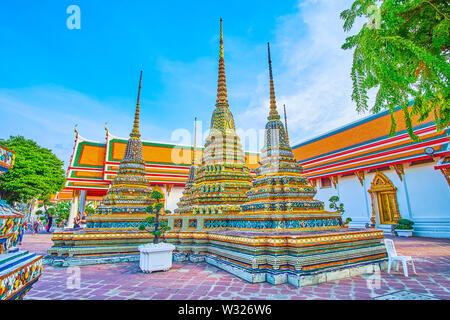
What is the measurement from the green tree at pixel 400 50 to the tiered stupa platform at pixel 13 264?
12.2 ft

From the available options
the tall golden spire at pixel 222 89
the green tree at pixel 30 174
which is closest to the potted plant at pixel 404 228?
the tall golden spire at pixel 222 89

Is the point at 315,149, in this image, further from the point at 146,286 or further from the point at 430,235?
the point at 146,286

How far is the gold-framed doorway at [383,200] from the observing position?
14.8 m

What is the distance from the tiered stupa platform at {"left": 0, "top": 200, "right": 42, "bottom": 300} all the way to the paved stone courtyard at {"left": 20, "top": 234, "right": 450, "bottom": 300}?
230cm

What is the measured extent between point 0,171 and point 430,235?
56.6ft

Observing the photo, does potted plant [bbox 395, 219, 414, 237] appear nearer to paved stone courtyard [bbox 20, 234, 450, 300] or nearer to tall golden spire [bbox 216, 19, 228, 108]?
paved stone courtyard [bbox 20, 234, 450, 300]

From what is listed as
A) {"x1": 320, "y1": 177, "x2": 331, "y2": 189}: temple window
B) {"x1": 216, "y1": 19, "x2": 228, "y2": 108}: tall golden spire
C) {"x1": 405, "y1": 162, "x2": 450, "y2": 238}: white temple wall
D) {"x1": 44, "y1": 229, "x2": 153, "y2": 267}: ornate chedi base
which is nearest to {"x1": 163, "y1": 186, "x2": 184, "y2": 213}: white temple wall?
{"x1": 320, "y1": 177, "x2": 331, "y2": 189}: temple window

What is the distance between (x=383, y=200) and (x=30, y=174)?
27645 mm

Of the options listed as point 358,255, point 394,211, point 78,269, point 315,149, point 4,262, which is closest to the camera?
point 4,262

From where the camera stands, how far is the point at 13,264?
1670mm

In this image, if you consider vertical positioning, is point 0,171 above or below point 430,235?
above

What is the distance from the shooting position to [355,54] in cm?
323

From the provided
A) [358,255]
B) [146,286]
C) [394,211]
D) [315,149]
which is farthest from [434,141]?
[146,286]

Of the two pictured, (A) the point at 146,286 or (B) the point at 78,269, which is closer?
(A) the point at 146,286
